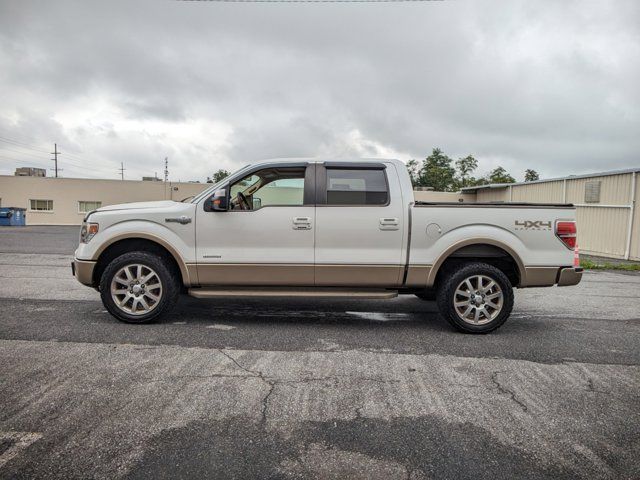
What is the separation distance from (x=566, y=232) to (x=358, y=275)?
98.2 inches

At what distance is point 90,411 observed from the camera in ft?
9.80

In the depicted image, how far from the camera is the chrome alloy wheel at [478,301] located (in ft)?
16.6

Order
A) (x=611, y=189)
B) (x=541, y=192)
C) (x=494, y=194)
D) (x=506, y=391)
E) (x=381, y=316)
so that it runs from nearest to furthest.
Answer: (x=506, y=391) < (x=381, y=316) < (x=611, y=189) < (x=541, y=192) < (x=494, y=194)

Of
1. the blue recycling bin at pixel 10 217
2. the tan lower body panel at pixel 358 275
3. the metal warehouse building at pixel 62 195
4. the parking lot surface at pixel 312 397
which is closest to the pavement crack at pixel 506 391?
the parking lot surface at pixel 312 397

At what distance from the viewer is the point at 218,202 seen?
200 inches

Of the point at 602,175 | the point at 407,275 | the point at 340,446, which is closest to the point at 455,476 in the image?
the point at 340,446

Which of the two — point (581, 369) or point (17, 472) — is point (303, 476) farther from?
point (581, 369)

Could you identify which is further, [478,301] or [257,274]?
[257,274]

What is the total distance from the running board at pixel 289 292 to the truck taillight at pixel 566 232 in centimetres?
204

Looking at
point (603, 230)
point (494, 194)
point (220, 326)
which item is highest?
point (494, 194)

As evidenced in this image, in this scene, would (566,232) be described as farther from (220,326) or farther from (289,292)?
(220,326)

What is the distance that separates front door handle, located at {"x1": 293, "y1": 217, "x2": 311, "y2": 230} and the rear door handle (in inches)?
33.9

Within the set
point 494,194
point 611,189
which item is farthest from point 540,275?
point 494,194

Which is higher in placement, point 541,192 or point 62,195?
point 541,192
